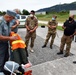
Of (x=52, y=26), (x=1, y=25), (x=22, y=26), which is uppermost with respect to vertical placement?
(x=1, y=25)

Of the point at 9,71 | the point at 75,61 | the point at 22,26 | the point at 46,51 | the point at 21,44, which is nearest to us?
the point at 9,71

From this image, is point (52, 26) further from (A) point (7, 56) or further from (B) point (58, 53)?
(A) point (7, 56)

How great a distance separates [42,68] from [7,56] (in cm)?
182

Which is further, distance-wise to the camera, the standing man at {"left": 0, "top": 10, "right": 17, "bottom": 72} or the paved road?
the paved road

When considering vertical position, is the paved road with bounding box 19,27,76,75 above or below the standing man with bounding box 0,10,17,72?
below

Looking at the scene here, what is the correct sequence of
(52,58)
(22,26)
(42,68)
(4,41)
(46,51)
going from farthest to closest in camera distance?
(22,26) → (46,51) → (52,58) → (42,68) → (4,41)

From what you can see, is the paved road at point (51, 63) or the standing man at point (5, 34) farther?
the paved road at point (51, 63)

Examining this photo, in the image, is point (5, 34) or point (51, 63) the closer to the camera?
point (5, 34)

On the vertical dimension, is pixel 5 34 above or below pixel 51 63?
above

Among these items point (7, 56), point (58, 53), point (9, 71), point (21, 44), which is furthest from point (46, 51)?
point (9, 71)

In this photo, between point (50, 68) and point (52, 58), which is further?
point (52, 58)

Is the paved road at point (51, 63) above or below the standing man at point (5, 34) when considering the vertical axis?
below

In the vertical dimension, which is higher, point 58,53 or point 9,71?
point 9,71

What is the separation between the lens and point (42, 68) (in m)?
6.47
